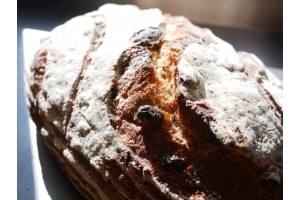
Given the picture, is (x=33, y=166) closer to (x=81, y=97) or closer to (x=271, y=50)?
(x=81, y=97)

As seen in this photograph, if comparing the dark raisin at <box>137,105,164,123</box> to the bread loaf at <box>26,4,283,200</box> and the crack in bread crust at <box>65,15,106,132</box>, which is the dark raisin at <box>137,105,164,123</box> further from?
the crack in bread crust at <box>65,15,106,132</box>

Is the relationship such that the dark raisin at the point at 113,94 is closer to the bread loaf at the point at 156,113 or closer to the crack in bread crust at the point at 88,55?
the bread loaf at the point at 156,113

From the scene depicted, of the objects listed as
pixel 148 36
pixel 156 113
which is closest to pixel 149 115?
pixel 156 113

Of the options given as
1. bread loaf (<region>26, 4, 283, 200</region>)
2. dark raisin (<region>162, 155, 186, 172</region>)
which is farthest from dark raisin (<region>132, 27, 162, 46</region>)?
dark raisin (<region>162, 155, 186, 172</region>)

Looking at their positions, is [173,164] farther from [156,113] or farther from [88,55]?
[88,55]

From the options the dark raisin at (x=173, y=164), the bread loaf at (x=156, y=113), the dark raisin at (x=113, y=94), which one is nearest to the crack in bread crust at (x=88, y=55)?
the bread loaf at (x=156, y=113)

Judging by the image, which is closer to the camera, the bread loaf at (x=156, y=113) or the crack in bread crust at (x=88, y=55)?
the bread loaf at (x=156, y=113)

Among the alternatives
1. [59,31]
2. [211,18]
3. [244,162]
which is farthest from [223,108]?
[211,18]
